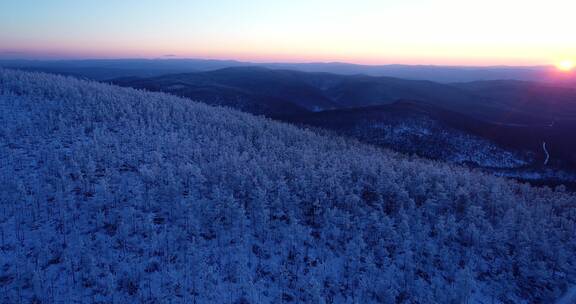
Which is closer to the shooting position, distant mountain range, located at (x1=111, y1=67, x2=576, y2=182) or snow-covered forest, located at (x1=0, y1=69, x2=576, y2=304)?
snow-covered forest, located at (x1=0, y1=69, x2=576, y2=304)

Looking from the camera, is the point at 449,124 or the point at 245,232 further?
the point at 449,124

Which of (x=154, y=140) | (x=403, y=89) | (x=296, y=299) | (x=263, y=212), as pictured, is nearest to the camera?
(x=296, y=299)

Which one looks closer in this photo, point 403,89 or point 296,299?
point 296,299

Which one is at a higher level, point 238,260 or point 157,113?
point 157,113

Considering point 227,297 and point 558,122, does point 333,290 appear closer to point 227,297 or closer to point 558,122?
point 227,297

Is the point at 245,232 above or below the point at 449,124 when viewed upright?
above

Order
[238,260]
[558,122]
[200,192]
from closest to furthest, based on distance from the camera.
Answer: [238,260] < [200,192] < [558,122]

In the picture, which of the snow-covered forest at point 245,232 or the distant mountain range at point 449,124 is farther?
the distant mountain range at point 449,124

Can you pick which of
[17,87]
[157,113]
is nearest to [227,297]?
[157,113]
